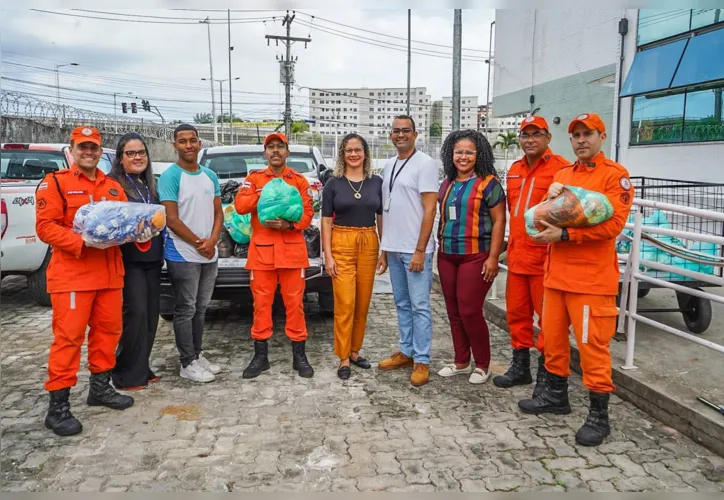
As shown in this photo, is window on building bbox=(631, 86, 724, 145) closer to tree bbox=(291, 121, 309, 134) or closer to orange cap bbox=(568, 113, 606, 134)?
orange cap bbox=(568, 113, 606, 134)

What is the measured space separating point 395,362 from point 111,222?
2482mm

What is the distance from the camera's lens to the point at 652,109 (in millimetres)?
12617

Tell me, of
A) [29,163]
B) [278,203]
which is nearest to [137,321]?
[278,203]

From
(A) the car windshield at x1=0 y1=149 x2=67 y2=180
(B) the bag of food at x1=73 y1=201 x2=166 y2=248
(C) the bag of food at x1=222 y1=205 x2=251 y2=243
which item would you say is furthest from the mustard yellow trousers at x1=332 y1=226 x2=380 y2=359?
(A) the car windshield at x1=0 y1=149 x2=67 y2=180

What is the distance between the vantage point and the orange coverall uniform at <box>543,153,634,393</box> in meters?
3.24

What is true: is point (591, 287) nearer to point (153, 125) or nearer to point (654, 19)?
point (654, 19)

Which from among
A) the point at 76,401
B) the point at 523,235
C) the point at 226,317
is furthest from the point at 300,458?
the point at 226,317

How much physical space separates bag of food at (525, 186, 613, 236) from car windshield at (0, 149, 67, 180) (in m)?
5.71

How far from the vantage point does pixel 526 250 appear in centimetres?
400

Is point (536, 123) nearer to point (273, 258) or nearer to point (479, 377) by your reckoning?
point (479, 377)

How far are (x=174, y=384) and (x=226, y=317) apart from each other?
6.77ft

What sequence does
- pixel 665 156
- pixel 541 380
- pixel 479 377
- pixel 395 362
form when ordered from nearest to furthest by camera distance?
pixel 541 380
pixel 479 377
pixel 395 362
pixel 665 156

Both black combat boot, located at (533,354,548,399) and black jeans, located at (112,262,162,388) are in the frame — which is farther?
black jeans, located at (112,262,162,388)

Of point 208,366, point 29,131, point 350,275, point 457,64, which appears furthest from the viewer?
point 29,131
